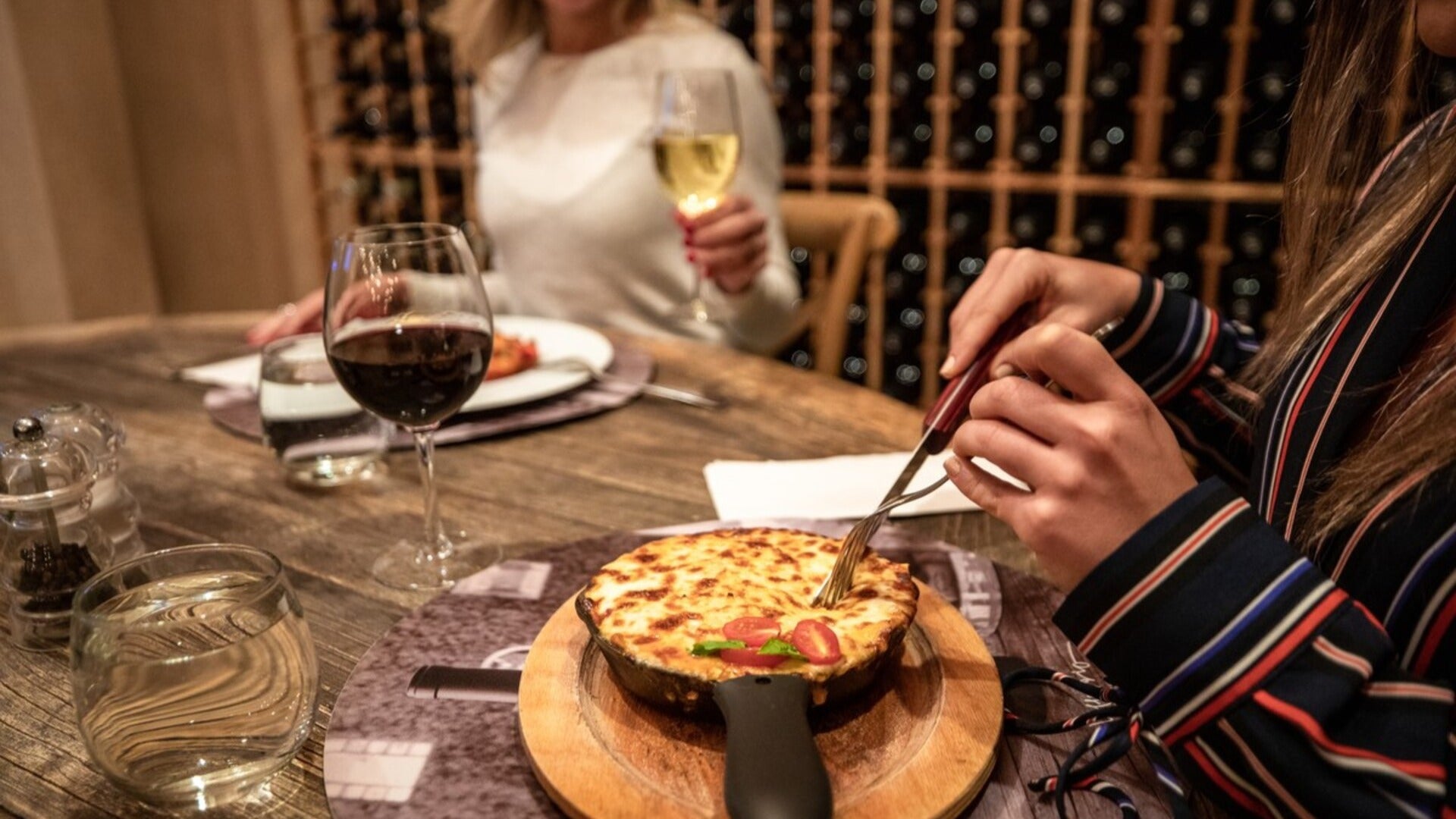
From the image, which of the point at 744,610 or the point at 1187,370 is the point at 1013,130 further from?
the point at 744,610

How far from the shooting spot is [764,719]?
53cm

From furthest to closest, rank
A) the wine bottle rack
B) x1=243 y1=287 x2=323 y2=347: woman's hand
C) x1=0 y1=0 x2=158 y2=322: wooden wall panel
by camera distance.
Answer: x1=0 y1=0 x2=158 y2=322: wooden wall panel < the wine bottle rack < x1=243 y1=287 x2=323 y2=347: woman's hand

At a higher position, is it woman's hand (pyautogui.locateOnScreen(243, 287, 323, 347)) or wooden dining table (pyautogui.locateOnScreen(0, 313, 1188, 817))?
woman's hand (pyautogui.locateOnScreen(243, 287, 323, 347))

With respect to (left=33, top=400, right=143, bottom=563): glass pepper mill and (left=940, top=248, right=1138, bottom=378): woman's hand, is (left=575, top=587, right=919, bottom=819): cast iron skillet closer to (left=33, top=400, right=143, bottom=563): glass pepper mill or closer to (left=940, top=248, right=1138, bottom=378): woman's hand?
(left=940, top=248, right=1138, bottom=378): woman's hand

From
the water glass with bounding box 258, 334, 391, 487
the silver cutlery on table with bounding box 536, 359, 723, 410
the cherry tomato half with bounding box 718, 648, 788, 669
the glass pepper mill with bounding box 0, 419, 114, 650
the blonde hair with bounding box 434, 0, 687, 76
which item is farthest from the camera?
the blonde hair with bounding box 434, 0, 687, 76

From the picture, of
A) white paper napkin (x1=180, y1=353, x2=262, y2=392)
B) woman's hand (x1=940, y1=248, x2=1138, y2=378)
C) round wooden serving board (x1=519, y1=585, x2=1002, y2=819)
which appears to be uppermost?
woman's hand (x1=940, y1=248, x2=1138, y2=378)

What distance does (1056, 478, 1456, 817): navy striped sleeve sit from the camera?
51cm

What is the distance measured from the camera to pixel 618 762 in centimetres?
56

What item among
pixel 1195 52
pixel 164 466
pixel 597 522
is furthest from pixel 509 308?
pixel 1195 52

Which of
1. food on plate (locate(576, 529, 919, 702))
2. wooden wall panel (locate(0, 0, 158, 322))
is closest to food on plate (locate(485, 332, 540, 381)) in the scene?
food on plate (locate(576, 529, 919, 702))

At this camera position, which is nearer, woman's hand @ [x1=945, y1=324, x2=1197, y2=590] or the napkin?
woman's hand @ [x1=945, y1=324, x2=1197, y2=590]

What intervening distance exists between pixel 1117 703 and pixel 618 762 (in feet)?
0.99

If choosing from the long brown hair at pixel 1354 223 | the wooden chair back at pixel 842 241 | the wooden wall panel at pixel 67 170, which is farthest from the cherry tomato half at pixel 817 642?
the wooden wall panel at pixel 67 170

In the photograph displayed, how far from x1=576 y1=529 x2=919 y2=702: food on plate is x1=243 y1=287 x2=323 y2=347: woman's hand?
917mm
